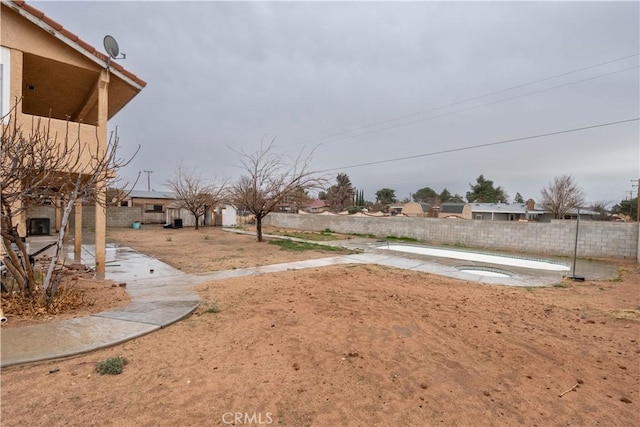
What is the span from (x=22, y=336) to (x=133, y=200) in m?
37.0

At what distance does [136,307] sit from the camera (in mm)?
4398

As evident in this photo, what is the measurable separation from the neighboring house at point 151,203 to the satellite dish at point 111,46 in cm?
2100

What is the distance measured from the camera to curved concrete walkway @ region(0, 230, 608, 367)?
2965mm

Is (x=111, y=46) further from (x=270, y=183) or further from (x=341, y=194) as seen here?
(x=341, y=194)

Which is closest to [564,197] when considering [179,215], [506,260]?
[506,260]

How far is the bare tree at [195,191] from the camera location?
23.2m

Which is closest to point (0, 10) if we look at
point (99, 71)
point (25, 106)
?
point (99, 71)

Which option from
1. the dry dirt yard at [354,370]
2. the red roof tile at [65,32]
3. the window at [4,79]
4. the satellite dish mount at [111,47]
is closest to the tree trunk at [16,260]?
the dry dirt yard at [354,370]

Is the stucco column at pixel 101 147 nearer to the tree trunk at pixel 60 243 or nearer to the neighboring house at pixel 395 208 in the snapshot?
the tree trunk at pixel 60 243

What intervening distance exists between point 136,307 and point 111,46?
6.57 metres

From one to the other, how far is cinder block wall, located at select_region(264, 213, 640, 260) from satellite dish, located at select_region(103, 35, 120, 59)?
15.1 meters

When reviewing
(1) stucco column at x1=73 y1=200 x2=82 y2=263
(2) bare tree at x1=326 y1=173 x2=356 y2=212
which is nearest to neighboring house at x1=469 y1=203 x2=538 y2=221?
(2) bare tree at x1=326 y1=173 x2=356 y2=212

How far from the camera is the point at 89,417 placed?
2.03m

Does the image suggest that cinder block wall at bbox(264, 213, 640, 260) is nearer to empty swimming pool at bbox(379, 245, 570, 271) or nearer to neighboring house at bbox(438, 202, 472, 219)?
empty swimming pool at bbox(379, 245, 570, 271)
